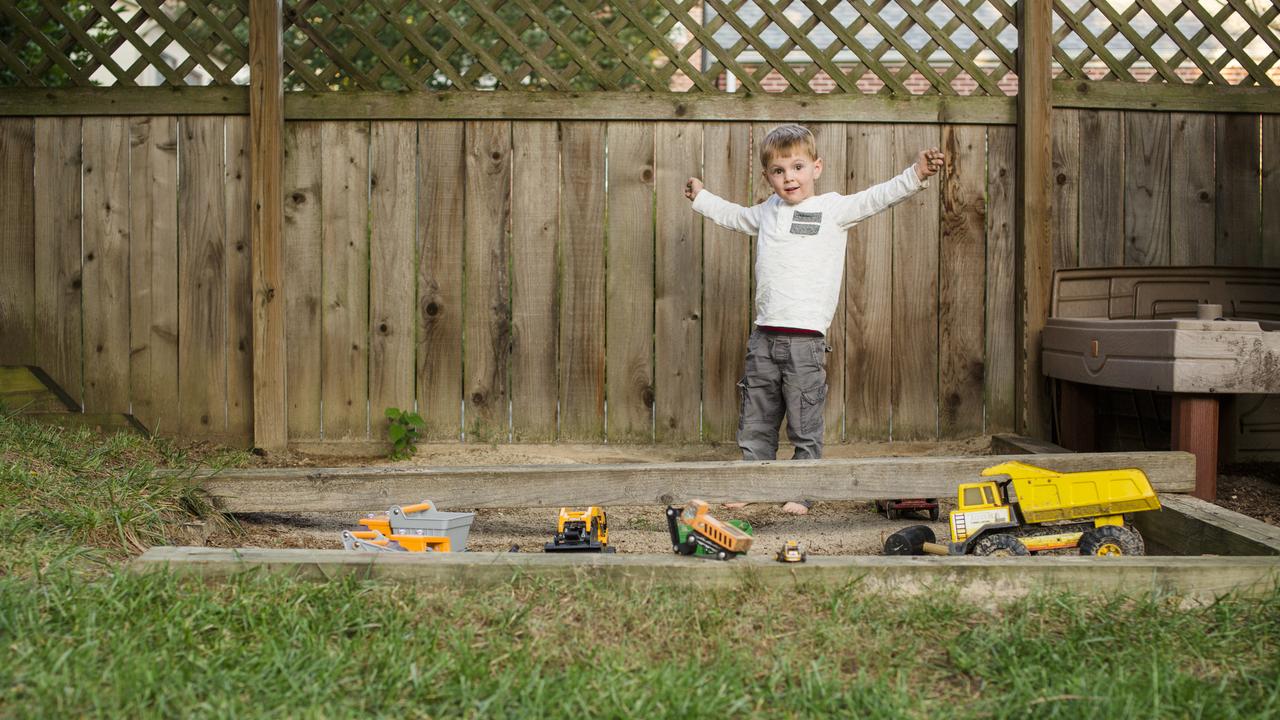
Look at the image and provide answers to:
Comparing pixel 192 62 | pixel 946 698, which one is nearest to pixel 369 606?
pixel 946 698

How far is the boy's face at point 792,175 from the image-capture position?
401 cm

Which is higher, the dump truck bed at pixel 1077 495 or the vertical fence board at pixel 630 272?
the vertical fence board at pixel 630 272

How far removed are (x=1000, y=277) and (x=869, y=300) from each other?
0.62 metres

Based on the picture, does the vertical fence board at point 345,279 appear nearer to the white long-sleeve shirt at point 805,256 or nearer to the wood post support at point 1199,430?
the white long-sleeve shirt at point 805,256

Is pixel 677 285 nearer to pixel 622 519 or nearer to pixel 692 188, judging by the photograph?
pixel 692 188

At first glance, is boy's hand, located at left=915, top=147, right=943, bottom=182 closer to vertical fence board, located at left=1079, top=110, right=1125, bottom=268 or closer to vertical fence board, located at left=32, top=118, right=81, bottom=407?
vertical fence board, located at left=1079, top=110, right=1125, bottom=268

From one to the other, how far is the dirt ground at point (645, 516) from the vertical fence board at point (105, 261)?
885 millimetres

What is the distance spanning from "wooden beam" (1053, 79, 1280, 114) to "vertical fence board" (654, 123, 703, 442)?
68.0 inches

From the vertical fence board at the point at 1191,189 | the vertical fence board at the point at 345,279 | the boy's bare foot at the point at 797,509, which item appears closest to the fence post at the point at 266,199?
the vertical fence board at the point at 345,279

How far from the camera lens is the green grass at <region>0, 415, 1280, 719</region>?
1.66 metres

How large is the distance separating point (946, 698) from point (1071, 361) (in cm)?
277

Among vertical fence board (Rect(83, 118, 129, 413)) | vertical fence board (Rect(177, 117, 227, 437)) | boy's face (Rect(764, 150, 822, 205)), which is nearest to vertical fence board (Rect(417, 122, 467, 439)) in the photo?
vertical fence board (Rect(177, 117, 227, 437))

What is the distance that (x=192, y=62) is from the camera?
4.73 meters

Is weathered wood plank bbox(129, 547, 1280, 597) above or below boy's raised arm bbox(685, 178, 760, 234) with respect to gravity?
below
